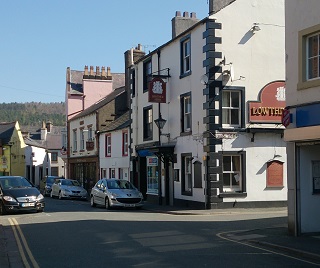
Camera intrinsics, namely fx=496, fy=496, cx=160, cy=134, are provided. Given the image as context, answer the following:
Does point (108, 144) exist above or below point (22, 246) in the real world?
above

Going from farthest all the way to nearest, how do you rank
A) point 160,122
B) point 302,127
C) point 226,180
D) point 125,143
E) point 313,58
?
1. point 125,143
2. point 160,122
3. point 226,180
4. point 313,58
5. point 302,127

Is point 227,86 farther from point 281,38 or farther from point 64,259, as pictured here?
point 64,259

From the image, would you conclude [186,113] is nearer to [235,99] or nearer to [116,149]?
[235,99]

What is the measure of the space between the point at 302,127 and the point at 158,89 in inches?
574

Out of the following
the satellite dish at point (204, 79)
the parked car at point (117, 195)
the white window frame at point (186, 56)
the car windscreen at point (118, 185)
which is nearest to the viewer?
the satellite dish at point (204, 79)

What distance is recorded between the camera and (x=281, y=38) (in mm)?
24766

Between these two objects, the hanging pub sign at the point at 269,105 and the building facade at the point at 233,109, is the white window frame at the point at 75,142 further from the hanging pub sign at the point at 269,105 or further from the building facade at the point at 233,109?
the hanging pub sign at the point at 269,105

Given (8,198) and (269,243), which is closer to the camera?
(269,243)

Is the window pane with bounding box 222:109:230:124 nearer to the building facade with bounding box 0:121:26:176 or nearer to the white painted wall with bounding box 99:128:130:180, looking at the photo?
the white painted wall with bounding box 99:128:130:180

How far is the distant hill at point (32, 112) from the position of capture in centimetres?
13712

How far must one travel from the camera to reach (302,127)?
43.1ft

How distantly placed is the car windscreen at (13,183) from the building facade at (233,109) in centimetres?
792

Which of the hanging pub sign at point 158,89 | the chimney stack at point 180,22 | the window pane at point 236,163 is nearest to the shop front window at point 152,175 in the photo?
the hanging pub sign at point 158,89

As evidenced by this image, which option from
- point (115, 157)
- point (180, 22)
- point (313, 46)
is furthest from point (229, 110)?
point (115, 157)
